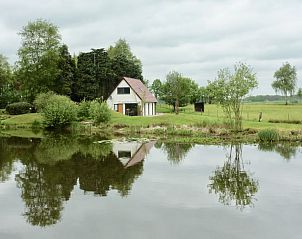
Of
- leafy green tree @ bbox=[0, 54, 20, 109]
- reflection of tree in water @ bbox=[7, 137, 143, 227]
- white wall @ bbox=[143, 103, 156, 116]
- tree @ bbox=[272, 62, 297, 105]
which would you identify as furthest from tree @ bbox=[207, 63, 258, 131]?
tree @ bbox=[272, 62, 297, 105]

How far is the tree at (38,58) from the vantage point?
198 feet

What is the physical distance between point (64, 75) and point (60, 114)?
18.8m

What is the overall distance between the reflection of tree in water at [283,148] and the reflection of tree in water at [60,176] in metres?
9.71

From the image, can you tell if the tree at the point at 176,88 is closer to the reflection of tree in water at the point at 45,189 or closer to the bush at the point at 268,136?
the bush at the point at 268,136

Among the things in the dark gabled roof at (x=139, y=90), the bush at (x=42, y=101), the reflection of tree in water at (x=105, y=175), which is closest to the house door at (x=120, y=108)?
the dark gabled roof at (x=139, y=90)

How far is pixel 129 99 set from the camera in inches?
2297

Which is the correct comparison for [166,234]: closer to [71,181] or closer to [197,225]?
[197,225]

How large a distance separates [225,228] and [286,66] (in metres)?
109

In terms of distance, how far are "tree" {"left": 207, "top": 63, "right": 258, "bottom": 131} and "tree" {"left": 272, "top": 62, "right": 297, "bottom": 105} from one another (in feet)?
269

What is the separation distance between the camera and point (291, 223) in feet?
37.3

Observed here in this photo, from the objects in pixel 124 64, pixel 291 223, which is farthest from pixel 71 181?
pixel 124 64

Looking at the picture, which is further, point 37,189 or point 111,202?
point 37,189

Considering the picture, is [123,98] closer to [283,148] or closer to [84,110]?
[84,110]

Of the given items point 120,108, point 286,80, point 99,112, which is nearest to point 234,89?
point 99,112
